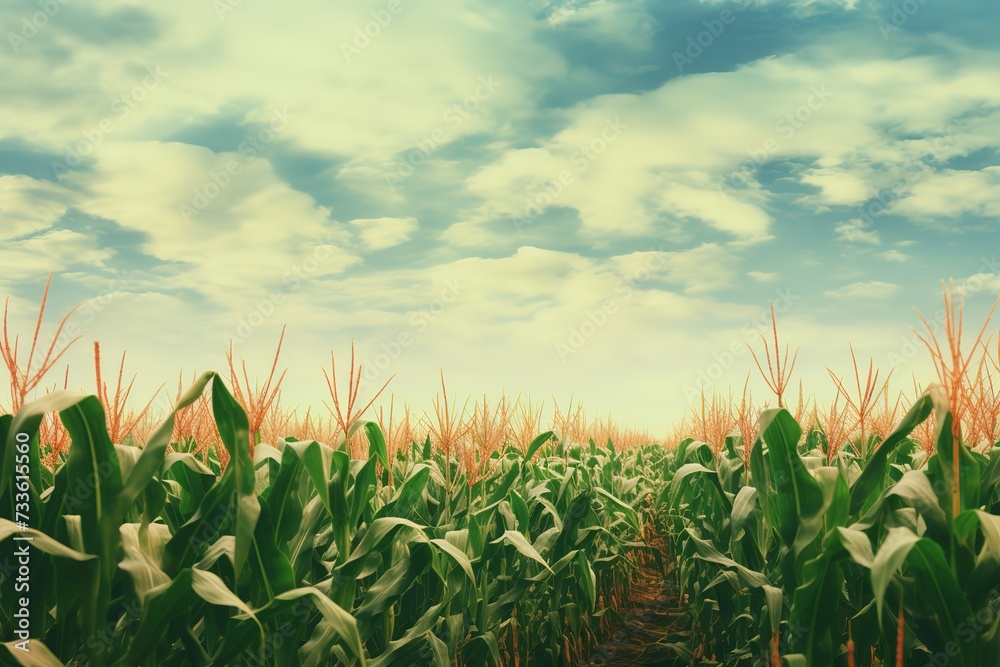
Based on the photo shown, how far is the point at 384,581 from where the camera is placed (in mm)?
3400

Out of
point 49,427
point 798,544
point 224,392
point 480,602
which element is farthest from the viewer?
point 49,427

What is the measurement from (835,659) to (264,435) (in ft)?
20.9

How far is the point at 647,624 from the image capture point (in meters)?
7.06

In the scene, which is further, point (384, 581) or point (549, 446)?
point (549, 446)

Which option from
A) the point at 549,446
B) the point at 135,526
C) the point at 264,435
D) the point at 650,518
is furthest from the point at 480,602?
the point at 650,518

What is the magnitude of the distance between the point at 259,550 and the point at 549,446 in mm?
7363

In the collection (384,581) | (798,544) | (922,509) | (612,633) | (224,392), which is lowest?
(612,633)

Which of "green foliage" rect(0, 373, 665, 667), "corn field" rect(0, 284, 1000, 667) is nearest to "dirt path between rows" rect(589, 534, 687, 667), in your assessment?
"corn field" rect(0, 284, 1000, 667)

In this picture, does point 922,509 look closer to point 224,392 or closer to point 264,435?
point 224,392

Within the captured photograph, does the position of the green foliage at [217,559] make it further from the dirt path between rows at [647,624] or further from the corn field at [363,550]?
the dirt path between rows at [647,624]

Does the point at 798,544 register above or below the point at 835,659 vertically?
above

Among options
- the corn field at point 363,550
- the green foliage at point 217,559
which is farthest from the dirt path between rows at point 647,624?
the green foliage at point 217,559

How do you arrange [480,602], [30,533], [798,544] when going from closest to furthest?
1. [30,533]
2. [798,544]
3. [480,602]

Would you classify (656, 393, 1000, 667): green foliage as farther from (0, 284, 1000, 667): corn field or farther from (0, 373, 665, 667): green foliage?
(0, 373, 665, 667): green foliage
